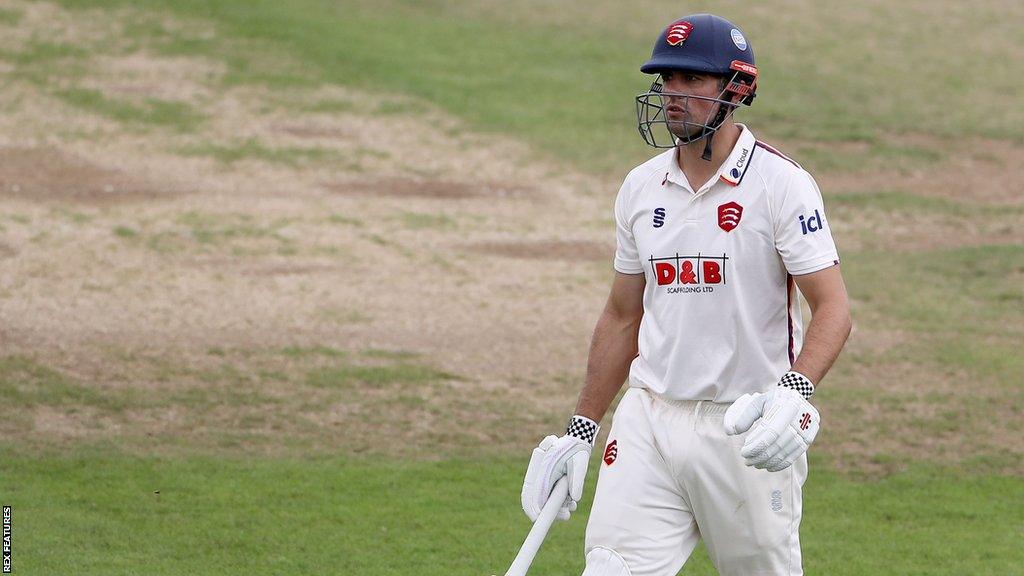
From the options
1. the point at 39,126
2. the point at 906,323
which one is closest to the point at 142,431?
the point at 906,323

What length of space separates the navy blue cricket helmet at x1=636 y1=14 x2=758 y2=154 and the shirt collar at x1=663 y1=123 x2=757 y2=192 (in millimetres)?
76

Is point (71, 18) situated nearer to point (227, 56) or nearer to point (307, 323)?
point (227, 56)

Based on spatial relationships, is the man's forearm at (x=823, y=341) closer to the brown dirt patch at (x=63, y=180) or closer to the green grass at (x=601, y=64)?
the brown dirt patch at (x=63, y=180)

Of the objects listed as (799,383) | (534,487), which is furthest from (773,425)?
(534,487)

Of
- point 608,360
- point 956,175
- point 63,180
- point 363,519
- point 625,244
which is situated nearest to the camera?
point 625,244

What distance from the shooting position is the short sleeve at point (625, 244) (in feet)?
15.7

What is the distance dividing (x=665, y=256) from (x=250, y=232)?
9648mm

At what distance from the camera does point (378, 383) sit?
977cm

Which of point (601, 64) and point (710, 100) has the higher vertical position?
point (710, 100)

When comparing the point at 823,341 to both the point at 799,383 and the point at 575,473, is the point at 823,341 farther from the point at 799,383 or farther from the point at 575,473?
the point at 575,473

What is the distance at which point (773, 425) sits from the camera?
4047mm

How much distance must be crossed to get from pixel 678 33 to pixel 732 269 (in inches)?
29.9

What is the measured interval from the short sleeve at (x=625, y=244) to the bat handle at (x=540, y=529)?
70 cm

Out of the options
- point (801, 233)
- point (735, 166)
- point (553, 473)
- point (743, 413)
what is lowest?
point (553, 473)
